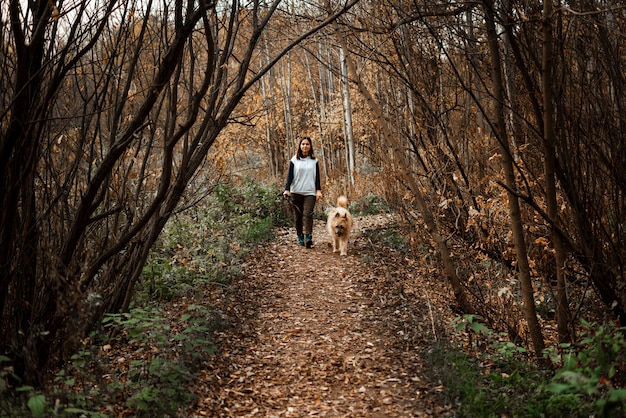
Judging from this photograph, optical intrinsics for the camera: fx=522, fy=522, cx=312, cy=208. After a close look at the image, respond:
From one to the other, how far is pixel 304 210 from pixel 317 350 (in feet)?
15.9

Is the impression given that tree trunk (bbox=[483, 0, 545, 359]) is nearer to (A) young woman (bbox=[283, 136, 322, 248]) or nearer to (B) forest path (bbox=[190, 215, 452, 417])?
(B) forest path (bbox=[190, 215, 452, 417])

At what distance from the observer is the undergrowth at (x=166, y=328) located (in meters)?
3.72

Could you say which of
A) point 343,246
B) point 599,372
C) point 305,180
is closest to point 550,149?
point 599,372

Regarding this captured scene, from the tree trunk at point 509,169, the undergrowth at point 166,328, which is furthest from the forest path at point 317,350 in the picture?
the tree trunk at point 509,169

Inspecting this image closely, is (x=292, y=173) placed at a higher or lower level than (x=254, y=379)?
higher

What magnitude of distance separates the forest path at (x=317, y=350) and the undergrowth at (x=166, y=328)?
13.5 inches

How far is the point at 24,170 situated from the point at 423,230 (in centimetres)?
549

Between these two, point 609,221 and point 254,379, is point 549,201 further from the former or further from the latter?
point 254,379

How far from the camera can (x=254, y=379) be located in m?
5.20

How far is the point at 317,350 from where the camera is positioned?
233 inches

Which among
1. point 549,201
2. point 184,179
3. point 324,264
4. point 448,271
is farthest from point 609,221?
point 324,264

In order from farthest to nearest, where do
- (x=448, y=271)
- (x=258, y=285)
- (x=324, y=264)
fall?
(x=324, y=264) < (x=258, y=285) < (x=448, y=271)

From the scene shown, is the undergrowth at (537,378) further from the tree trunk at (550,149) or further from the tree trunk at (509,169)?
the tree trunk at (509,169)

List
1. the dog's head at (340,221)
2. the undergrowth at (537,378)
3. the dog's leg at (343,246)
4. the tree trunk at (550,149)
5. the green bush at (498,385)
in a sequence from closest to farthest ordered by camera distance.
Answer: the undergrowth at (537,378), the green bush at (498,385), the tree trunk at (550,149), the dog's head at (340,221), the dog's leg at (343,246)
